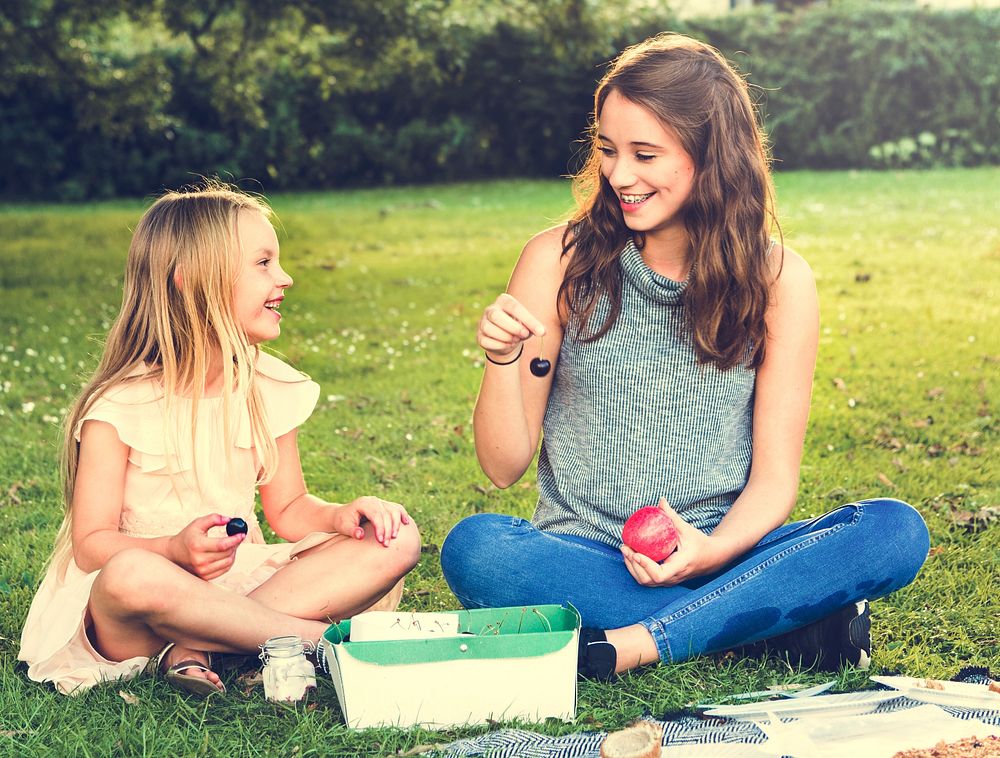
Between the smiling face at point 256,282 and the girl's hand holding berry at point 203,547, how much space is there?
1.90 feet

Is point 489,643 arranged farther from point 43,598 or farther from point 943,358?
point 943,358

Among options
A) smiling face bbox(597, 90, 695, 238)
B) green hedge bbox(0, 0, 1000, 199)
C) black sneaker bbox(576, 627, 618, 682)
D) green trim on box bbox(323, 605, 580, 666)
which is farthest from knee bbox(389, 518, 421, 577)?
green hedge bbox(0, 0, 1000, 199)

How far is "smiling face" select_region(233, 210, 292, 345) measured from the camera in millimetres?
3307

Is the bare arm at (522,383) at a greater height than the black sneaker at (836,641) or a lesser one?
greater

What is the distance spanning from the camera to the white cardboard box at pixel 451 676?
2744 mm

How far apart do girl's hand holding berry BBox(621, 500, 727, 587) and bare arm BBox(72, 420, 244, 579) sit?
0.98 meters

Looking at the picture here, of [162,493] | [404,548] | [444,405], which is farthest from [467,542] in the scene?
[444,405]

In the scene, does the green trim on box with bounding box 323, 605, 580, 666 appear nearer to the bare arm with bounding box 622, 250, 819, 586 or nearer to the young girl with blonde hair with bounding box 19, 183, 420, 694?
the young girl with blonde hair with bounding box 19, 183, 420, 694

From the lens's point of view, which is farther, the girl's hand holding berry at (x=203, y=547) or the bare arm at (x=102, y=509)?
the bare arm at (x=102, y=509)

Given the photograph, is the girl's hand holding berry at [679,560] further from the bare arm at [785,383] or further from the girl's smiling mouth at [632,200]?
the girl's smiling mouth at [632,200]

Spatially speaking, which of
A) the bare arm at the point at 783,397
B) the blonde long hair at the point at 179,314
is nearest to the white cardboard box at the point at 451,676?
the bare arm at the point at 783,397

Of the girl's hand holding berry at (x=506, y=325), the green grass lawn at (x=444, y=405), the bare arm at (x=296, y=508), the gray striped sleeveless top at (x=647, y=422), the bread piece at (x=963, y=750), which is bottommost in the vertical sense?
the green grass lawn at (x=444, y=405)

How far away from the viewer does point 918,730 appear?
274 centimetres

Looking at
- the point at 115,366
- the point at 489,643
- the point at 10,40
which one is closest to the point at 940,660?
the point at 489,643
